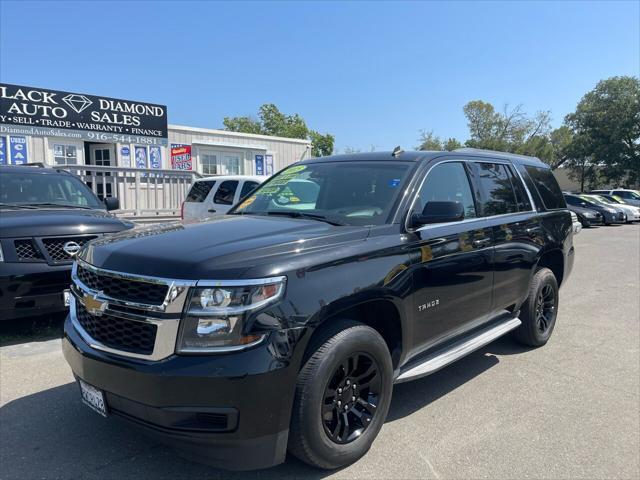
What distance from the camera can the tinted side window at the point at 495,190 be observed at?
4273 mm

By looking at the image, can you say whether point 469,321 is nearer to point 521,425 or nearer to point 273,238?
point 521,425

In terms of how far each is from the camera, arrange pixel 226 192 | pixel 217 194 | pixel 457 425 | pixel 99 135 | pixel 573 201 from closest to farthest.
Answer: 1. pixel 457 425
2. pixel 226 192
3. pixel 217 194
4. pixel 99 135
5. pixel 573 201

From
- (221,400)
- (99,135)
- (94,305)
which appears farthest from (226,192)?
(221,400)

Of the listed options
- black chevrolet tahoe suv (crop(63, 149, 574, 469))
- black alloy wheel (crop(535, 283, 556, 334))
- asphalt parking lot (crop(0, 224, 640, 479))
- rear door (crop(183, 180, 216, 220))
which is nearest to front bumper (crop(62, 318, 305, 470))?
black chevrolet tahoe suv (crop(63, 149, 574, 469))

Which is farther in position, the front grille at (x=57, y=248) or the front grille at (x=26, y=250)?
the front grille at (x=57, y=248)

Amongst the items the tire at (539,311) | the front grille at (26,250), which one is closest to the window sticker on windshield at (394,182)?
the tire at (539,311)

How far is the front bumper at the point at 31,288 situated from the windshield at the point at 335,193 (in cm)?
206

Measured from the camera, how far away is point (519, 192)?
15.9ft

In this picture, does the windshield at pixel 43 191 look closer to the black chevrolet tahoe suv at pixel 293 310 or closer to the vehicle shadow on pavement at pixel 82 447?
the vehicle shadow on pavement at pixel 82 447

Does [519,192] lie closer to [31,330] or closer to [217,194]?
[31,330]

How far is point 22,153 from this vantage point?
1435 cm

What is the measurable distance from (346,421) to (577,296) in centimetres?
617

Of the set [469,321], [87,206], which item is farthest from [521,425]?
[87,206]

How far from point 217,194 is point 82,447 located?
26.1 ft
